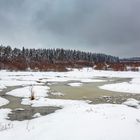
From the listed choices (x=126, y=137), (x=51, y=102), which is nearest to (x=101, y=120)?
(x=126, y=137)

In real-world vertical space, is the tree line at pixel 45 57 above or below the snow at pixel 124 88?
above

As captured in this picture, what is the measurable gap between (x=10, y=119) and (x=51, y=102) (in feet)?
22.1

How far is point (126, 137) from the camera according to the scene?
32.4ft

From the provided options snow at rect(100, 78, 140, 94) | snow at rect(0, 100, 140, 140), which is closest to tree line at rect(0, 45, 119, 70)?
snow at rect(100, 78, 140, 94)

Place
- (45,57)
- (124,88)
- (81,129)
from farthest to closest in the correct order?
(45,57), (124,88), (81,129)

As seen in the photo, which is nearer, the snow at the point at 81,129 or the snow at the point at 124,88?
the snow at the point at 81,129

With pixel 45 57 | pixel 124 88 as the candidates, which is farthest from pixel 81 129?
pixel 45 57

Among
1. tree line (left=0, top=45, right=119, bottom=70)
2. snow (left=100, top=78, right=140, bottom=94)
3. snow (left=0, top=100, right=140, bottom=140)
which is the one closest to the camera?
snow (left=0, top=100, right=140, bottom=140)

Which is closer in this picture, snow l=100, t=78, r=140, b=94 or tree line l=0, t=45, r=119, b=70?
snow l=100, t=78, r=140, b=94

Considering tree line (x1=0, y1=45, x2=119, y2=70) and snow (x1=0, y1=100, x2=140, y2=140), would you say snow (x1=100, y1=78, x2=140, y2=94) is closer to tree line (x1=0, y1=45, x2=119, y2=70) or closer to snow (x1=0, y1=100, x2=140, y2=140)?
snow (x1=0, y1=100, x2=140, y2=140)

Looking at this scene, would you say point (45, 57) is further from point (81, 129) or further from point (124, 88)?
point (81, 129)

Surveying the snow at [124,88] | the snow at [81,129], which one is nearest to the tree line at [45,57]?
the snow at [124,88]

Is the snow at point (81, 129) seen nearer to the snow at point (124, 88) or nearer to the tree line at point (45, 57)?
the snow at point (124, 88)

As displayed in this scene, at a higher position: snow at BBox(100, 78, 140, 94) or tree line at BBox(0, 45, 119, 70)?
tree line at BBox(0, 45, 119, 70)
